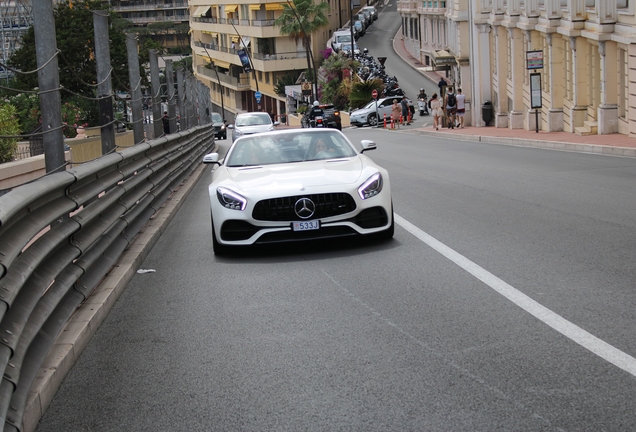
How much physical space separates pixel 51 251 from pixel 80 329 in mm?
595

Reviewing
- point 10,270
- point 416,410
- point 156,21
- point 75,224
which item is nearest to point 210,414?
point 416,410

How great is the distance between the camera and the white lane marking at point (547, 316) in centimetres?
555

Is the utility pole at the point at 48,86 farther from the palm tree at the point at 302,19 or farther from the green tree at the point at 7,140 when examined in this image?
the palm tree at the point at 302,19

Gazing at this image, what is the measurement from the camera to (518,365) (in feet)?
18.1

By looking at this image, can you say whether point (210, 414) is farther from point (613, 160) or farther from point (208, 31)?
point (208, 31)

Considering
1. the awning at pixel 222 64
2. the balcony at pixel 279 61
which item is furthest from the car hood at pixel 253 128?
the awning at pixel 222 64

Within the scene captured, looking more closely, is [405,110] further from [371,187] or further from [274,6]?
[371,187]

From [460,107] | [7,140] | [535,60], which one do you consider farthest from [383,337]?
[460,107]

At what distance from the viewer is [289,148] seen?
1185cm

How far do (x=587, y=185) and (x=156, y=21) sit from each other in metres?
173

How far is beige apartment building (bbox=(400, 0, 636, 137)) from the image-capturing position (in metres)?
30.8

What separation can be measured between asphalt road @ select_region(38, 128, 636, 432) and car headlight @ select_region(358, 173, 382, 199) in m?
0.58

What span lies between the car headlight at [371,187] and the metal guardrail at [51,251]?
2.57m

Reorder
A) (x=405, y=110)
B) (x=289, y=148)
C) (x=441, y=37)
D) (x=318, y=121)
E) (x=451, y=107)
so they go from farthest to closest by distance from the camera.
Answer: (x=441, y=37), (x=405, y=110), (x=318, y=121), (x=451, y=107), (x=289, y=148)
